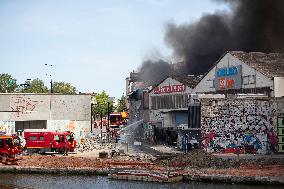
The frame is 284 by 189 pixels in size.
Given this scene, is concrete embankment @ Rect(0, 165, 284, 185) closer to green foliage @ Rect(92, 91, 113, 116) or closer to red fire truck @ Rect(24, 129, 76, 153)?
red fire truck @ Rect(24, 129, 76, 153)

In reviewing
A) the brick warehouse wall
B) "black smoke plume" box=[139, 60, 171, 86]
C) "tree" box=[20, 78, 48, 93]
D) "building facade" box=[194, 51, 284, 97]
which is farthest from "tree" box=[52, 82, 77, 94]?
the brick warehouse wall

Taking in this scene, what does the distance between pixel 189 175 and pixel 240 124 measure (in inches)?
462

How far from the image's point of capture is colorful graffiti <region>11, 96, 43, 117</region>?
7069cm

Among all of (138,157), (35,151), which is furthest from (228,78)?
(35,151)

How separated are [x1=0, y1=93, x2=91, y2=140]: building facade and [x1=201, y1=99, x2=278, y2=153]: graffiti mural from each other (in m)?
30.8

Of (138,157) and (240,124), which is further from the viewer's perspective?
(138,157)

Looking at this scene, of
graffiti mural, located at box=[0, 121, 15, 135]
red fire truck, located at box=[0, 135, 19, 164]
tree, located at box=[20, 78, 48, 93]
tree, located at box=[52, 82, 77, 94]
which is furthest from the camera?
tree, located at box=[52, 82, 77, 94]

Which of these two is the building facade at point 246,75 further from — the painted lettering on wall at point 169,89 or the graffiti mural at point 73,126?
the graffiti mural at point 73,126

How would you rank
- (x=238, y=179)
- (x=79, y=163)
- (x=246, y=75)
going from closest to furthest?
(x=238, y=179) < (x=79, y=163) < (x=246, y=75)

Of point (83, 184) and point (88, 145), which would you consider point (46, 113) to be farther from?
point (83, 184)

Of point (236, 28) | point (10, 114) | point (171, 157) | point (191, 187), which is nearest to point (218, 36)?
point (236, 28)

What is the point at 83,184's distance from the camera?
3356cm

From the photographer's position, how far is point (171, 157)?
A: 42.9m

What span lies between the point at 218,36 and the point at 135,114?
21056mm
